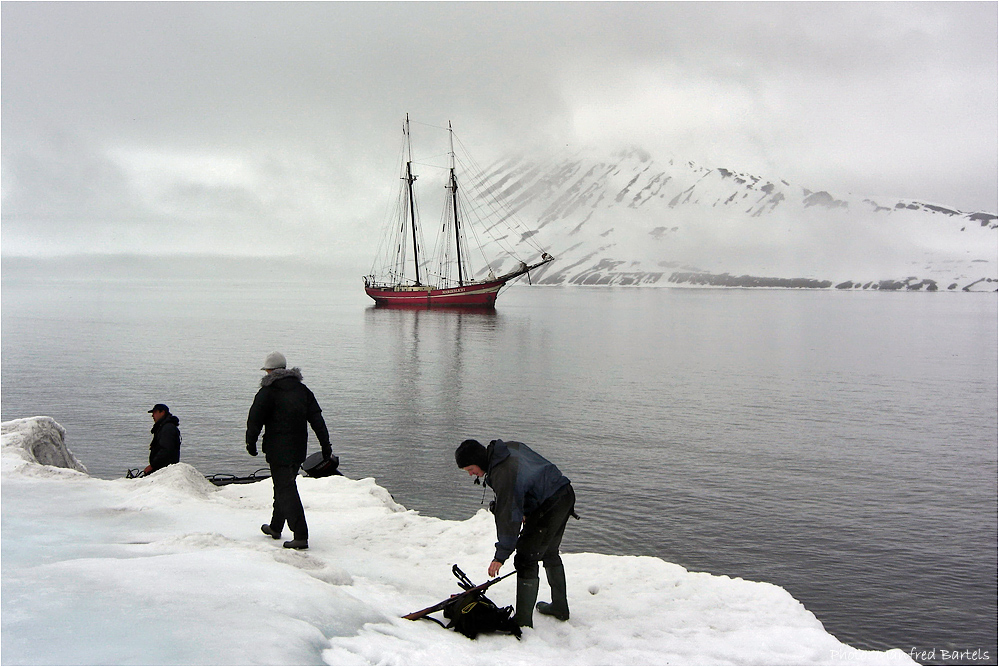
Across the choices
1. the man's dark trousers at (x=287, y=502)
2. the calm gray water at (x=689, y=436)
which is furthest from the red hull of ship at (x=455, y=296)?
the man's dark trousers at (x=287, y=502)

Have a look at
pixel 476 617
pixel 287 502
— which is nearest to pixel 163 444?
pixel 287 502

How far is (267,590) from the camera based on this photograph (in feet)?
18.7

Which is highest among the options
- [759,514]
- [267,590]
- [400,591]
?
[267,590]

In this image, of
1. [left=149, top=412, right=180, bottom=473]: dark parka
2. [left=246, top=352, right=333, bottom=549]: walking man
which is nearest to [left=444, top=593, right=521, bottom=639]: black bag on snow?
[left=246, top=352, right=333, bottom=549]: walking man

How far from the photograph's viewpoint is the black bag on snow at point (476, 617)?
621cm

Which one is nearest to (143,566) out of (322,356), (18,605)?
(18,605)

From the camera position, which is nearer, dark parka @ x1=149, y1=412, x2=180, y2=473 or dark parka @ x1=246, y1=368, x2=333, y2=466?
dark parka @ x1=246, y1=368, x2=333, y2=466

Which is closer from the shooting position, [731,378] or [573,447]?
[573,447]

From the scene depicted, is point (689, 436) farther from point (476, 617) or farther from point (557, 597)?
point (476, 617)

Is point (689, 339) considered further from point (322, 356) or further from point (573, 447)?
point (573, 447)

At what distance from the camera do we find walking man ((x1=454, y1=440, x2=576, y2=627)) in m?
6.14

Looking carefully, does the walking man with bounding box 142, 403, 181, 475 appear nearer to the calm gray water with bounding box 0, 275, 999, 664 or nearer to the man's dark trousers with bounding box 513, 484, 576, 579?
the calm gray water with bounding box 0, 275, 999, 664

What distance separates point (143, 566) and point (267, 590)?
3.36 feet

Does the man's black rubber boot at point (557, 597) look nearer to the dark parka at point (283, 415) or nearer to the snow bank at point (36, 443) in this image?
the dark parka at point (283, 415)
